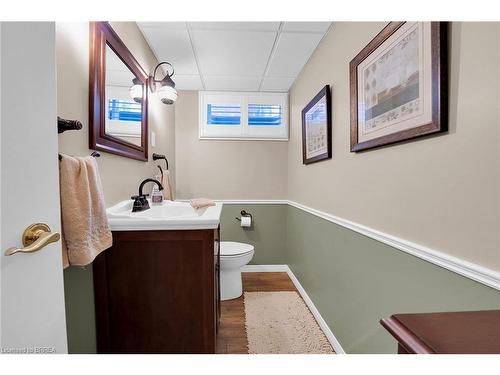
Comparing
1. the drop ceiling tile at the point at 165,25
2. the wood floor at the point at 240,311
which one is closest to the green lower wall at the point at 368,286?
the wood floor at the point at 240,311

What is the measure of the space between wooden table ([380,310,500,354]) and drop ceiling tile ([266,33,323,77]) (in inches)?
73.1

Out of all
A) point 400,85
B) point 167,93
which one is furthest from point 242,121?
point 400,85

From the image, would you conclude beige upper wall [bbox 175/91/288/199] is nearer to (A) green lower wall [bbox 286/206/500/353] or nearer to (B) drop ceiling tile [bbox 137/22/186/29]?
(A) green lower wall [bbox 286/206/500/353]

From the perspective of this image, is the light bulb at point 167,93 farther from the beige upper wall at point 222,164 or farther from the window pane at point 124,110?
the beige upper wall at point 222,164

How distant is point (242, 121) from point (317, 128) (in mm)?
1133

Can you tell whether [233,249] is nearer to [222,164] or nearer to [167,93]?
[222,164]

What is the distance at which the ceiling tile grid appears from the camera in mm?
1626

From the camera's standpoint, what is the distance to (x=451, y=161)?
0.75 meters

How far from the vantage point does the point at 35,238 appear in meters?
0.53

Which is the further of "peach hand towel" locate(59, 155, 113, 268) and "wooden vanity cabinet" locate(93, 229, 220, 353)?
"wooden vanity cabinet" locate(93, 229, 220, 353)

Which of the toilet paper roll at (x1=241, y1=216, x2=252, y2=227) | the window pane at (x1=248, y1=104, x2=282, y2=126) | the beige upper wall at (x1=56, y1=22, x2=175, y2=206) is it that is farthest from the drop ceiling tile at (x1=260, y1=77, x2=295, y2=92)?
the toilet paper roll at (x1=241, y1=216, x2=252, y2=227)

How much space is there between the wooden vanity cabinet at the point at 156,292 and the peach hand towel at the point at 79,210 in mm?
224

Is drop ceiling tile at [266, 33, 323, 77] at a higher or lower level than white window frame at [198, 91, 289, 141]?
higher

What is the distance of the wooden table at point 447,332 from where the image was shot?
375 millimetres
